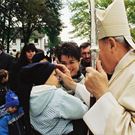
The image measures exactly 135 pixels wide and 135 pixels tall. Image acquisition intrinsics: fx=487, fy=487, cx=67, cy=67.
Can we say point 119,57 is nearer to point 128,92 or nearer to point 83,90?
point 128,92

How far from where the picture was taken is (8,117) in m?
5.76

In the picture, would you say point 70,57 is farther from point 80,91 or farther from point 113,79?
point 113,79

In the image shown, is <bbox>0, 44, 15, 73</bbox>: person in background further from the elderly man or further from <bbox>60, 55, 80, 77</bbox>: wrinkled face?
the elderly man

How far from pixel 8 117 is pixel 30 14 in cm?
4441

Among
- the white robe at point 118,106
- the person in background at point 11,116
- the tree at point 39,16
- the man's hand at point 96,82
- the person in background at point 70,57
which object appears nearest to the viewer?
the white robe at point 118,106

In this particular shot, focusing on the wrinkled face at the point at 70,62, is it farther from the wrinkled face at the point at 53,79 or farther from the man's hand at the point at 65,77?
the wrinkled face at the point at 53,79

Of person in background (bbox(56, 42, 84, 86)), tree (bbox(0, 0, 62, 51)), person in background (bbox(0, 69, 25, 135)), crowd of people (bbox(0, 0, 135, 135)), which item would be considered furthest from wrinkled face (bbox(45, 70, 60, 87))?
tree (bbox(0, 0, 62, 51))

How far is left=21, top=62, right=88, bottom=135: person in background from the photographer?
400cm

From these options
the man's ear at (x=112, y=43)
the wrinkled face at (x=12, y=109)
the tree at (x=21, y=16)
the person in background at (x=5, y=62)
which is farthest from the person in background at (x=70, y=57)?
the tree at (x=21, y=16)

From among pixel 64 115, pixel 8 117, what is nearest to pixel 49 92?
pixel 64 115

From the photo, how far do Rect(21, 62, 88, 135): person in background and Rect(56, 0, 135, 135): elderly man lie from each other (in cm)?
120

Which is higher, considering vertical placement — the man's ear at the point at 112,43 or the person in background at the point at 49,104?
the man's ear at the point at 112,43

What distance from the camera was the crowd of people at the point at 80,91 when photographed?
2615 mm

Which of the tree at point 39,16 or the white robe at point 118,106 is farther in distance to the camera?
the tree at point 39,16
